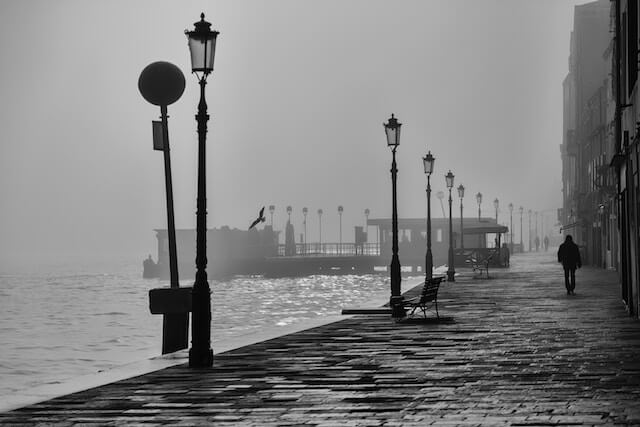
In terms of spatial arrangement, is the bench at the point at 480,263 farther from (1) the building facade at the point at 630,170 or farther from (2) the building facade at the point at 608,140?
(1) the building facade at the point at 630,170

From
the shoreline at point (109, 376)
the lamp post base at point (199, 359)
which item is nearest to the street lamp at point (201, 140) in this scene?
the lamp post base at point (199, 359)

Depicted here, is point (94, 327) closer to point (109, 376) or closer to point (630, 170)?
point (630, 170)

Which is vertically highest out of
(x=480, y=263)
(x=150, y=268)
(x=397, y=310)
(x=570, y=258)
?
(x=570, y=258)

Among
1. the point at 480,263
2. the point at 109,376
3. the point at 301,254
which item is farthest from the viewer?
the point at 301,254

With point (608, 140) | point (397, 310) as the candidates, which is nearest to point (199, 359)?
point (397, 310)

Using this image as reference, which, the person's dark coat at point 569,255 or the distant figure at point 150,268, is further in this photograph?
the distant figure at point 150,268

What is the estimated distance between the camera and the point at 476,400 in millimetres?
10523

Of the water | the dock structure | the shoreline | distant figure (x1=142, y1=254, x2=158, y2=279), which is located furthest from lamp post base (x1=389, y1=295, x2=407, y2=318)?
distant figure (x1=142, y1=254, x2=158, y2=279)

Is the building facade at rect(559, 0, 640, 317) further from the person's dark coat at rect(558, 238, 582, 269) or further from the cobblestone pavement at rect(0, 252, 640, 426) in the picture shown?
the cobblestone pavement at rect(0, 252, 640, 426)

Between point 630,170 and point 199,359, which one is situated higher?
point 630,170

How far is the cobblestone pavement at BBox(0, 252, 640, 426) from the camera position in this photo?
31.9ft

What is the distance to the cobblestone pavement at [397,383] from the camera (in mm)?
9734

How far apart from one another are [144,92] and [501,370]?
28.0ft

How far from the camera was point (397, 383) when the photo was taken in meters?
12.0
